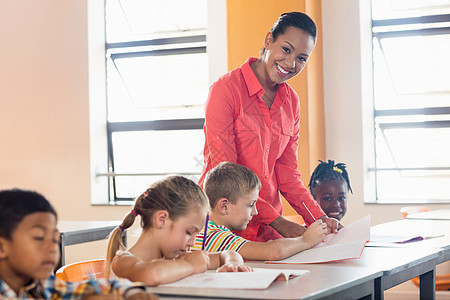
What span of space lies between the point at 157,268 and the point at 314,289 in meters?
0.36

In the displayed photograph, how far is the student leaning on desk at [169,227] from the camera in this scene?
1.61m

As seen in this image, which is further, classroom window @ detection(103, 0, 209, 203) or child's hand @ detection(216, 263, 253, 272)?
classroom window @ detection(103, 0, 209, 203)

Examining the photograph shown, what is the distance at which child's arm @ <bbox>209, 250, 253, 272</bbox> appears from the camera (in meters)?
1.63

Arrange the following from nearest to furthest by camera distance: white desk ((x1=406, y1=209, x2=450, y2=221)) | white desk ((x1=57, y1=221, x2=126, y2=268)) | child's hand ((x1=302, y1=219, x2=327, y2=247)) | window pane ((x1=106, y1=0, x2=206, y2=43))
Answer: child's hand ((x1=302, y1=219, x2=327, y2=247)) → white desk ((x1=57, y1=221, x2=126, y2=268)) → white desk ((x1=406, y1=209, x2=450, y2=221)) → window pane ((x1=106, y1=0, x2=206, y2=43))

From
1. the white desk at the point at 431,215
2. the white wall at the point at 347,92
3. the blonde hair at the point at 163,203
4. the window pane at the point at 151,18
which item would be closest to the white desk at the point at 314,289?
the blonde hair at the point at 163,203

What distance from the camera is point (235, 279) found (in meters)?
1.48

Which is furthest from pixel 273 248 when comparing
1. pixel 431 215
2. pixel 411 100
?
pixel 411 100

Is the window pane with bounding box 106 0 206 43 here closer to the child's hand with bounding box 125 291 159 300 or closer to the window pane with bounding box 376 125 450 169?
the window pane with bounding box 376 125 450 169

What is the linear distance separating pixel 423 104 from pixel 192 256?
129 inches

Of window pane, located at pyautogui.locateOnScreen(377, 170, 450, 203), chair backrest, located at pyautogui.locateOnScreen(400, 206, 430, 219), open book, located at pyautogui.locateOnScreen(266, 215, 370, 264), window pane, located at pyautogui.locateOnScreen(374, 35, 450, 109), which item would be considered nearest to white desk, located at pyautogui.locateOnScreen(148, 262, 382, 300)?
open book, located at pyautogui.locateOnScreen(266, 215, 370, 264)

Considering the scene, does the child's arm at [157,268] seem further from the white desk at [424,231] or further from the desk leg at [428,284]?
the desk leg at [428,284]

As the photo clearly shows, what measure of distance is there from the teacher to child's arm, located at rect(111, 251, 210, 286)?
2.17 ft

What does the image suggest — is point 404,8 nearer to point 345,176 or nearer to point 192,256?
point 345,176

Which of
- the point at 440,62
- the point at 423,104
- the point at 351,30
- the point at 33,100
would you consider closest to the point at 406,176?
the point at 423,104
